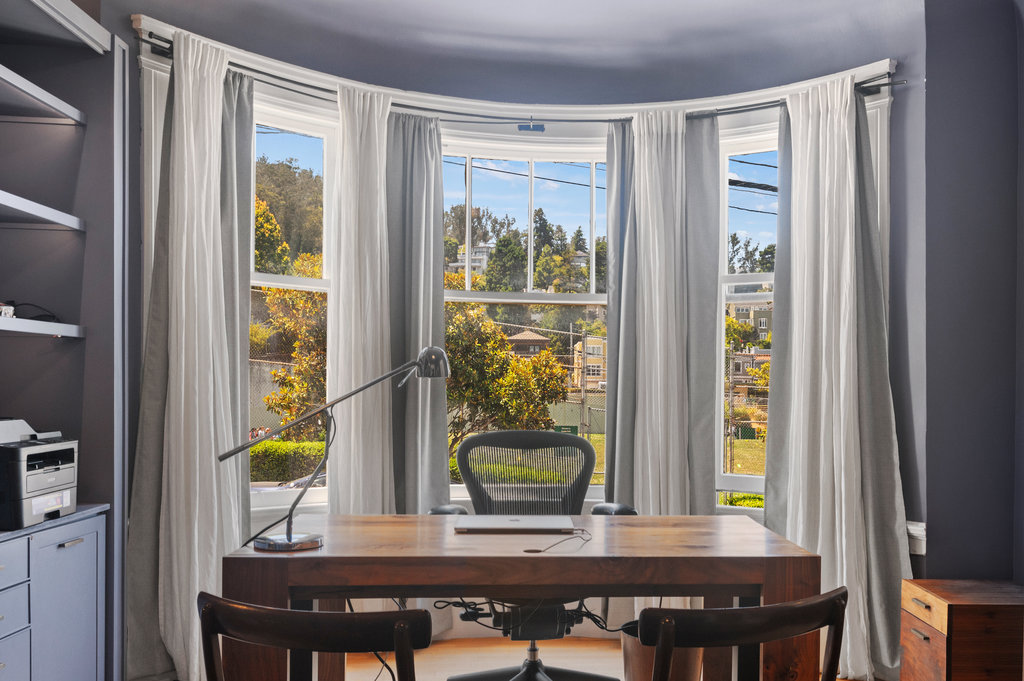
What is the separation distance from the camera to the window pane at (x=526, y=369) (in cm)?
362

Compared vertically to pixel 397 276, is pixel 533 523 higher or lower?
lower

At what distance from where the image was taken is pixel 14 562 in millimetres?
2043

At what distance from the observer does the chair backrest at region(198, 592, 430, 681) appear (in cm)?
125

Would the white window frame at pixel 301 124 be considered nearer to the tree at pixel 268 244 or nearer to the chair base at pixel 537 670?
the tree at pixel 268 244

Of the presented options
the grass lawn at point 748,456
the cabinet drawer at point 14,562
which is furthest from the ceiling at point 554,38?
the cabinet drawer at point 14,562

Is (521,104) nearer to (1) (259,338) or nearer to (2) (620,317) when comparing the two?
(2) (620,317)

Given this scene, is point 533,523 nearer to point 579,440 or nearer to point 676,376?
point 579,440

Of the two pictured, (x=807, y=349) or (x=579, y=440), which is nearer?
(x=579, y=440)

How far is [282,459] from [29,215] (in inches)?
58.2

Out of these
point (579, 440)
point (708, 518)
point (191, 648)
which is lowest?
point (191, 648)

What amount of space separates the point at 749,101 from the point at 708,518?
79.7 inches

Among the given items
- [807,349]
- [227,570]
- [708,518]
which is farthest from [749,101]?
[227,570]

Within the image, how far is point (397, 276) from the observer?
11.2 feet

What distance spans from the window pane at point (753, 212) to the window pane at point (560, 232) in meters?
0.72
